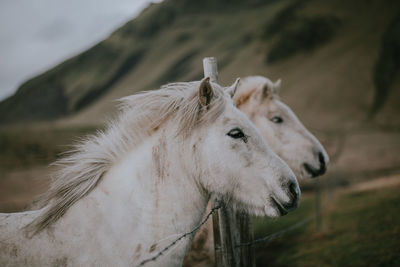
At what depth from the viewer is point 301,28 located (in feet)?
226

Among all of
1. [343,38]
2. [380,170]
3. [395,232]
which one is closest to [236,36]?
[343,38]

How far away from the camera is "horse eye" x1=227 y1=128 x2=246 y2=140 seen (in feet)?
6.57

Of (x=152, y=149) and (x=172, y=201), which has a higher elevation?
(x=152, y=149)

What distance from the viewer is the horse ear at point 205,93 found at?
6.43ft

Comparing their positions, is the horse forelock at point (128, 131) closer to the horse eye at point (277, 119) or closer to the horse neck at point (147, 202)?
the horse neck at point (147, 202)

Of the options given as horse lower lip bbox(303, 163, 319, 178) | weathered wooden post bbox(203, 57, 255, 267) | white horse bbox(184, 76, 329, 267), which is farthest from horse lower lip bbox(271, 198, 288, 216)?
horse lower lip bbox(303, 163, 319, 178)

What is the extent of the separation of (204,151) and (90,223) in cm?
89

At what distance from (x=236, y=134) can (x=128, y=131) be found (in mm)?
807

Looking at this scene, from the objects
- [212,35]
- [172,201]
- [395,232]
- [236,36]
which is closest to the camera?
[172,201]

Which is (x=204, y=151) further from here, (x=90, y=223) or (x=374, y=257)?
(x=374, y=257)

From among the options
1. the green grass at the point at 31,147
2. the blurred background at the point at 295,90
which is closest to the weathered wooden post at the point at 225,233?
the blurred background at the point at 295,90

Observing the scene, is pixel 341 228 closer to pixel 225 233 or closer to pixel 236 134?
pixel 225 233

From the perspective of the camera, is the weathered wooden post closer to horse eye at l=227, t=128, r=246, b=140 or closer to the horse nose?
the horse nose

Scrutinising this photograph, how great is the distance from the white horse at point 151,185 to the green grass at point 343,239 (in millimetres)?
4444
